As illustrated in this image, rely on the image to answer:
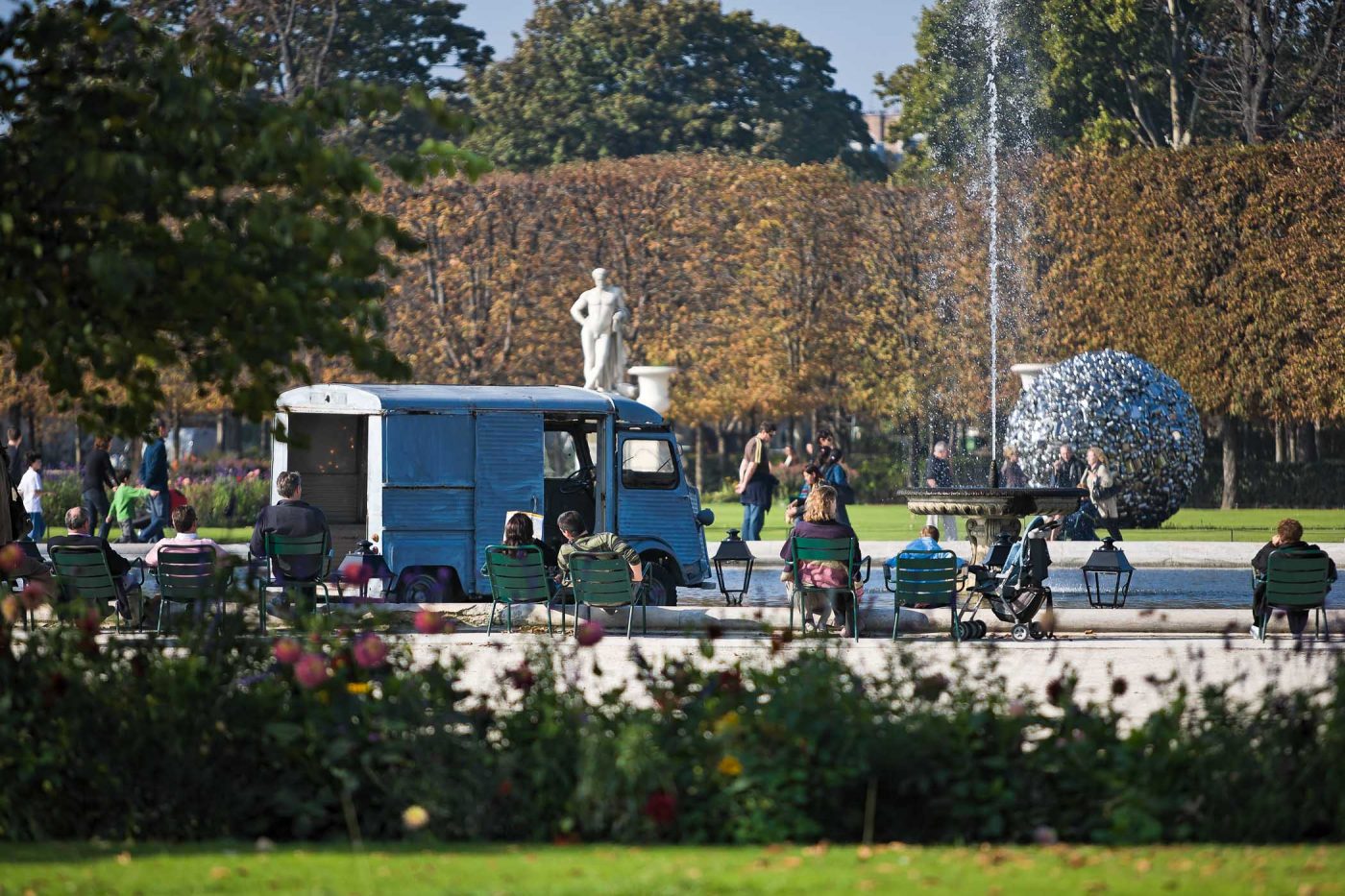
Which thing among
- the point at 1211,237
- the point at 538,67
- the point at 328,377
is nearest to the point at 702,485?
the point at 328,377

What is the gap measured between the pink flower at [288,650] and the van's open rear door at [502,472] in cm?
838

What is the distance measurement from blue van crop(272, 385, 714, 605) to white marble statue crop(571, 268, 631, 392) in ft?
32.7

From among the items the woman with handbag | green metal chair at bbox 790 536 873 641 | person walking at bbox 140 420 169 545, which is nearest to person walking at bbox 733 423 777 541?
the woman with handbag

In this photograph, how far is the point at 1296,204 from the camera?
36.9 metres

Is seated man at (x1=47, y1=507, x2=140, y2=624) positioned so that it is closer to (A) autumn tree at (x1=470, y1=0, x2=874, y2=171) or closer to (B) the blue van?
(B) the blue van

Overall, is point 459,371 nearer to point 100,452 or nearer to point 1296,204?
point 1296,204

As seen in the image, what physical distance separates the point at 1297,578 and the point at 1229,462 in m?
25.8

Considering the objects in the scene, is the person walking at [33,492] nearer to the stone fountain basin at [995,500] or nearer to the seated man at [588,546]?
the stone fountain basin at [995,500]

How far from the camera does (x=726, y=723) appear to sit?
6.17 m

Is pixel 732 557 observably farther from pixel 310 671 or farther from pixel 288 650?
pixel 310 671

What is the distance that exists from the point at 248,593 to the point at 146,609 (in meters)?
6.28

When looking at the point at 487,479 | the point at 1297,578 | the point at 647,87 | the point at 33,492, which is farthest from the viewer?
Answer: the point at 647,87

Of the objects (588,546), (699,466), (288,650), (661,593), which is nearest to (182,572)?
(588,546)

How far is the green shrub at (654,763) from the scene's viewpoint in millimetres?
6055
